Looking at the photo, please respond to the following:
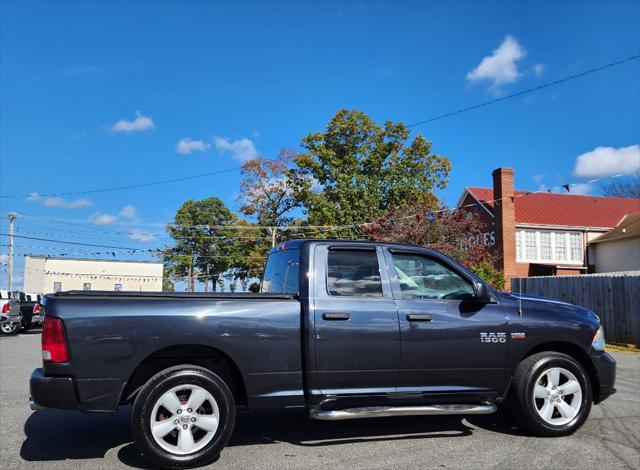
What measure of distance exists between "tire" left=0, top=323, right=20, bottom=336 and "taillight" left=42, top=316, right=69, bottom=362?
19059mm

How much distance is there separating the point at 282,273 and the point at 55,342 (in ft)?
7.55

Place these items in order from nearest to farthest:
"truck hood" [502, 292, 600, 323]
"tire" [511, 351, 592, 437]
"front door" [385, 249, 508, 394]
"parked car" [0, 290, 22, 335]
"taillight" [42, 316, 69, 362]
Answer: "taillight" [42, 316, 69, 362], "front door" [385, 249, 508, 394], "tire" [511, 351, 592, 437], "truck hood" [502, 292, 600, 323], "parked car" [0, 290, 22, 335]

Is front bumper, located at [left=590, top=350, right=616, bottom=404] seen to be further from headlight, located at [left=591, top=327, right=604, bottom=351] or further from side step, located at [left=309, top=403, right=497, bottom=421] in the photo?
side step, located at [left=309, top=403, right=497, bottom=421]

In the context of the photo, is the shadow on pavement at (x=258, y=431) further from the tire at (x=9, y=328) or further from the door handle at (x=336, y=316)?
the tire at (x=9, y=328)

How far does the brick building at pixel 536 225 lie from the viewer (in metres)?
30.0

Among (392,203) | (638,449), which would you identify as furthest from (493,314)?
(392,203)

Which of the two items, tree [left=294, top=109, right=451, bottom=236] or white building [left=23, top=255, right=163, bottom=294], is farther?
white building [left=23, top=255, right=163, bottom=294]

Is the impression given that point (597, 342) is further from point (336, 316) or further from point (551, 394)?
point (336, 316)

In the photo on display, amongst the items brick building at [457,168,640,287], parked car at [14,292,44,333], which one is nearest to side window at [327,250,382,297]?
parked car at [14,292,44,333]

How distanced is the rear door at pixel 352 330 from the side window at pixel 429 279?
0.27 m

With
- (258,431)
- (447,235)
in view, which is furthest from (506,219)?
(258,431)

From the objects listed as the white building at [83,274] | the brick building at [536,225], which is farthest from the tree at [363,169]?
the white building at [83,274]

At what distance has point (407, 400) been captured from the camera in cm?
499

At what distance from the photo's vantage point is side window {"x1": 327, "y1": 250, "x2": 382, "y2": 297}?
505 centimetres
